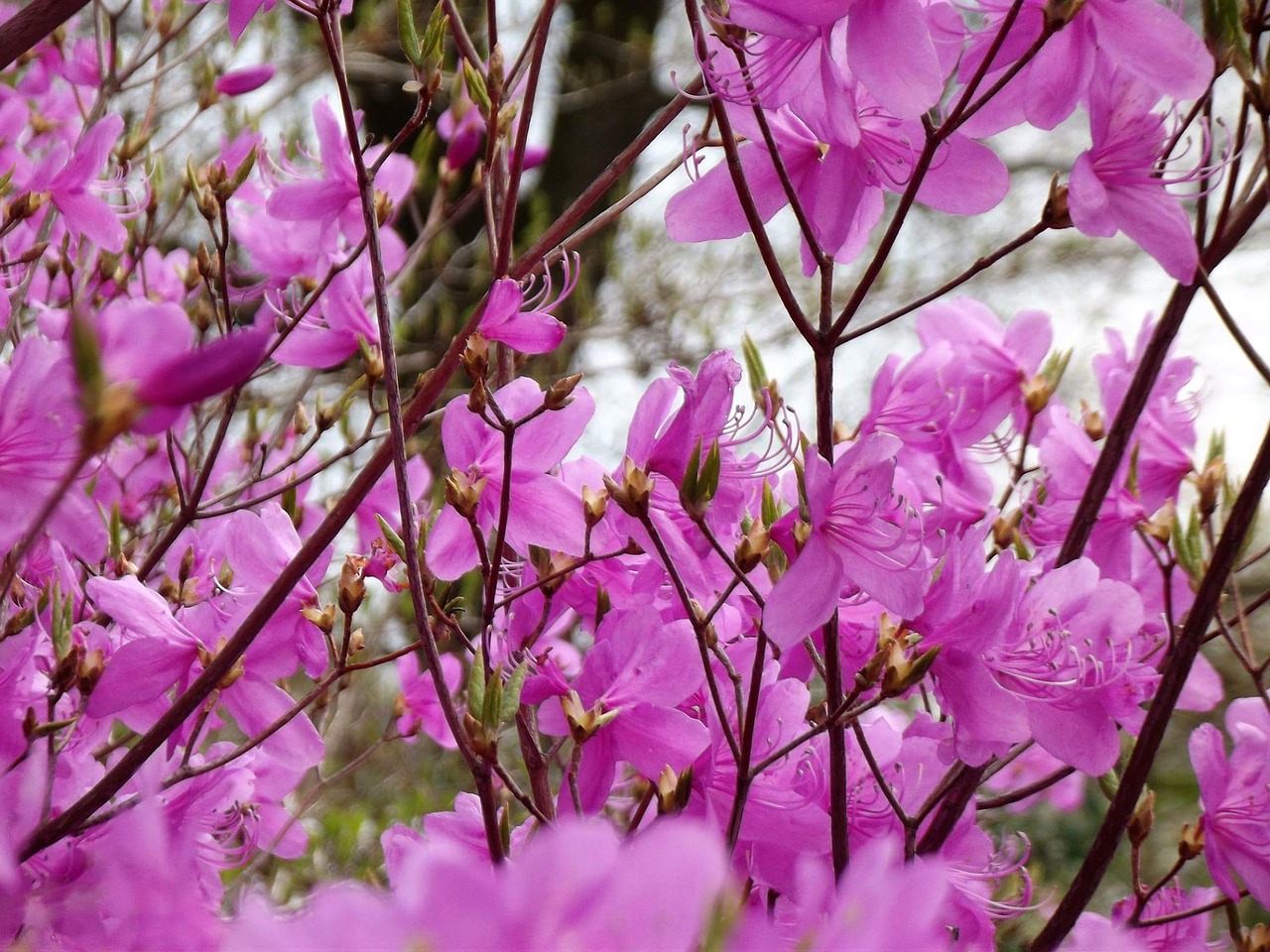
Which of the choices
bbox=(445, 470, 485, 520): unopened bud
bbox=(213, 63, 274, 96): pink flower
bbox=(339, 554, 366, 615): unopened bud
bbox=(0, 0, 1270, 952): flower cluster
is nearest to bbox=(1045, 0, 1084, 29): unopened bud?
bbox=(0, 0, 1270, 952): flower cluster

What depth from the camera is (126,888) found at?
409 mm

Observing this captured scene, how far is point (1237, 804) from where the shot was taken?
99 cm

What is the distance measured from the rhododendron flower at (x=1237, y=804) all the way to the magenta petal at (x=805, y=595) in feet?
1.24

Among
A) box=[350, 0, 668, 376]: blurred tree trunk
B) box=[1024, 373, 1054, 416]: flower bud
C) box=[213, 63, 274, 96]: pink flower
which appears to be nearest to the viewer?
box=[1024, 373, 1054, 416]: flower bud

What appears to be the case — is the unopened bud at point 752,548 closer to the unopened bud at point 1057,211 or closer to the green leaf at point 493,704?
the green leaf at point 493,704

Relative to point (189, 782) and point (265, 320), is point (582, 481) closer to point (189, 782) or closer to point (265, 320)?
point (189, 782)

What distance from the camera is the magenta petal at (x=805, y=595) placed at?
78 cm

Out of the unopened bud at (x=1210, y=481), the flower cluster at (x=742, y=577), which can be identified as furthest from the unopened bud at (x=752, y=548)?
A: the unopened bud at (x=1210, y=481)

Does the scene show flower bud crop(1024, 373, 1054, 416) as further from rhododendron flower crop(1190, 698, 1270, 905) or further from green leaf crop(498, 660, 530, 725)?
green leaf crop(498, 660, 530, 725)

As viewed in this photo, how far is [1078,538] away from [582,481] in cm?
41

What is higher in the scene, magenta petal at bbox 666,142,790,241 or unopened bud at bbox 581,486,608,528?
magenta petal at bbox 666,142,790,241

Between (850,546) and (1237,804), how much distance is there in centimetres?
43

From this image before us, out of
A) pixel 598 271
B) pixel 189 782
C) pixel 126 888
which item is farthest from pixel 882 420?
pixel 598 271

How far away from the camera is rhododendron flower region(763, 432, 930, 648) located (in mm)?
803
